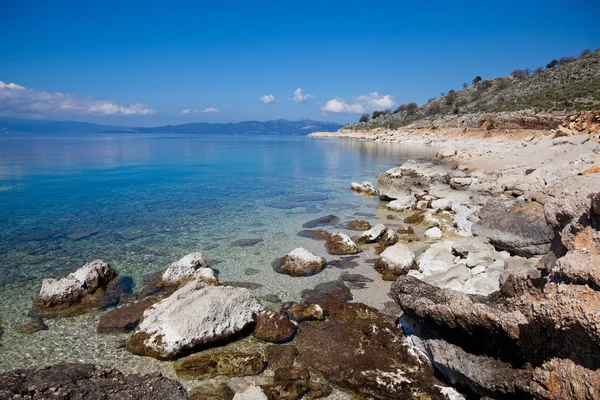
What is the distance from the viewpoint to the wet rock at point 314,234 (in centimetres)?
1521

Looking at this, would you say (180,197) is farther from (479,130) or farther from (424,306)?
(479,130)

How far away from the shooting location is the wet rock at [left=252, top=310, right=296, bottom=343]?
24.7ft

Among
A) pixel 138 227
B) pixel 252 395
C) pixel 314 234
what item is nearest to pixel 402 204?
pixel 314 234

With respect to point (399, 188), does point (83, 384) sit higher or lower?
lower

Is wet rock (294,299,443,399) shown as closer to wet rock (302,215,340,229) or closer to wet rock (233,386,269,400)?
wet rock (233,386,269,400)

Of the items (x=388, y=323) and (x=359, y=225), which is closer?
(x=388, y=323)

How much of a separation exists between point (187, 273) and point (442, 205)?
535 inches

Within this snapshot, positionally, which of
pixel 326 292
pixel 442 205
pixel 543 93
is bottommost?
pixel 326 292

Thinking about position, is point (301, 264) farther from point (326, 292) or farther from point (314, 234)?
point (314, 234)

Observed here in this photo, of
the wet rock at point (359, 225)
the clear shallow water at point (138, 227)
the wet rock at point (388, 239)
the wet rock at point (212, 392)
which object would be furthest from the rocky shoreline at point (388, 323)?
the wet rock at point (359, 225)

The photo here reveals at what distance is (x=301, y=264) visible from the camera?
1125 cm

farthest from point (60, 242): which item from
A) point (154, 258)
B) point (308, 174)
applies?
point (308, 174)

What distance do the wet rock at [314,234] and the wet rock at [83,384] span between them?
9.96 m

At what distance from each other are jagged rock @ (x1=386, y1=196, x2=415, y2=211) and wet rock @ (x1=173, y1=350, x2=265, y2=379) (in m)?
14.7
